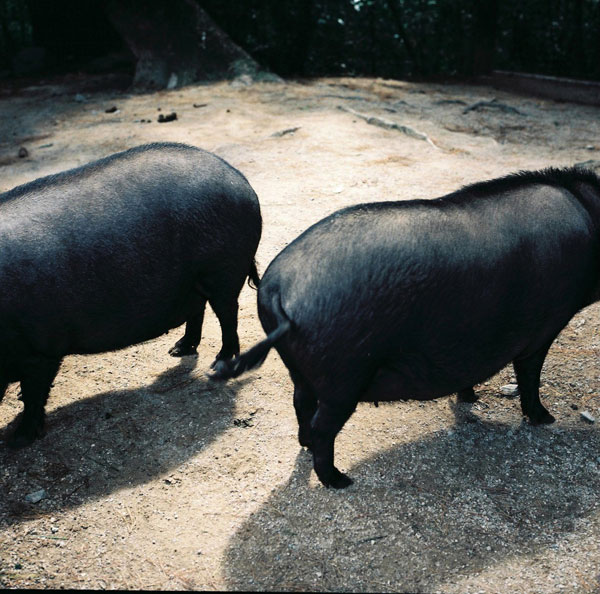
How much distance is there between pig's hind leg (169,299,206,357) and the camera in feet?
10.8

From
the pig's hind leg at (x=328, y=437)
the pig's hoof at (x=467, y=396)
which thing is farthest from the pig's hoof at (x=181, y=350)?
the pig's hoof at (x=467, y=396)

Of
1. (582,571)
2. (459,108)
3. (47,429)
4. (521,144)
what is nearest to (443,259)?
(582,571)

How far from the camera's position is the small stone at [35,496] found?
8.00 ft

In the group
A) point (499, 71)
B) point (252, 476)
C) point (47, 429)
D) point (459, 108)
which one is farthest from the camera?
point (499, 71)

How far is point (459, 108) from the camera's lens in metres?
7.70

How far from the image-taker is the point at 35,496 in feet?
8.04

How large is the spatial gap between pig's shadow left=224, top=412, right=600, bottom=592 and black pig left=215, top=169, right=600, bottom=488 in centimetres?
20

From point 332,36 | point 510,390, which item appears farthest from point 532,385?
point 332,36

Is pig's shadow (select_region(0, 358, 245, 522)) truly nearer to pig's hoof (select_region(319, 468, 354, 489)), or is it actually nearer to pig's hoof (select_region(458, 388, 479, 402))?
pig's hoof (select_region(319, 468, 354, 489))

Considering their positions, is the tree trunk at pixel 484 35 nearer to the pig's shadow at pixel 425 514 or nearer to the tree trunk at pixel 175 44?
the tree trunk at pixel 175 44

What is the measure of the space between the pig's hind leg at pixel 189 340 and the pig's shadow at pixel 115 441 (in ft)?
0.58

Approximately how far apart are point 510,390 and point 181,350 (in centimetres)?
173

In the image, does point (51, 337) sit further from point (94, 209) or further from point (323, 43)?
point (323, 43)

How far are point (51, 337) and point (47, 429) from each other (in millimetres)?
518
